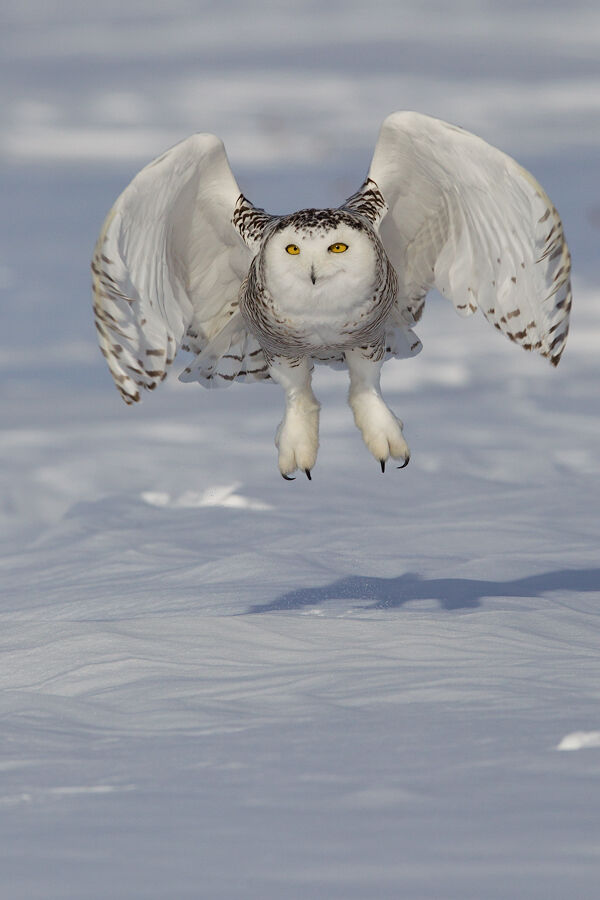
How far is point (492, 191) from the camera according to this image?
6535 millimetres

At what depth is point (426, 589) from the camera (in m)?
11.4

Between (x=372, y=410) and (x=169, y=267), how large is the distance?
3.92 feet

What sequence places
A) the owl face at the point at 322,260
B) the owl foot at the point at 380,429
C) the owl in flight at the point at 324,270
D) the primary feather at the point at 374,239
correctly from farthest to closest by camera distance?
the owl foot at the point at 380,429, the primary feather at the point at 374,239, the owl in flight at the point at 324,270, the owl face at the point at 322,260

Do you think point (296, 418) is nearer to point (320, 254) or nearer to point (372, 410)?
point (372, 410)

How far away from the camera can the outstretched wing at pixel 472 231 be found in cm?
635

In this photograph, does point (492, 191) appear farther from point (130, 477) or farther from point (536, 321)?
point (130, 477)

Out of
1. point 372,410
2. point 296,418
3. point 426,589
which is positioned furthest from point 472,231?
point 426,589

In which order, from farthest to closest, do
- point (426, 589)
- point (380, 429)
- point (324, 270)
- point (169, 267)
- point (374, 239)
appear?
point (426, 589) → point (169, 267) → point (380, 429) → point (374, 239) → point (324, 270)

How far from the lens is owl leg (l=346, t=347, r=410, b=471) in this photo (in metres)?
6.74

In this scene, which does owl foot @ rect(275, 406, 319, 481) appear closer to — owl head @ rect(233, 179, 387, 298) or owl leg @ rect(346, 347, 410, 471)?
owl leg @ rect(346, 347, 410, 471)

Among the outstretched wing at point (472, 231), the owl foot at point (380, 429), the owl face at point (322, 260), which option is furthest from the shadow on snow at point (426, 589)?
the owl face at point (322, 260)

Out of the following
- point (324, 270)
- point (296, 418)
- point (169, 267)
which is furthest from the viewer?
point (169, 267)

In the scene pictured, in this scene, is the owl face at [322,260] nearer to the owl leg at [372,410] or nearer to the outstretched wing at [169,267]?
the outstretched wing at [169,267]

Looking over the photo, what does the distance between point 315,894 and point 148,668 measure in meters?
3.28
